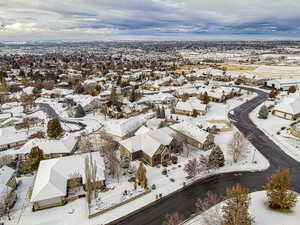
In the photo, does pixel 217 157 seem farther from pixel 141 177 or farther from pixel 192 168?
pixel 141 177

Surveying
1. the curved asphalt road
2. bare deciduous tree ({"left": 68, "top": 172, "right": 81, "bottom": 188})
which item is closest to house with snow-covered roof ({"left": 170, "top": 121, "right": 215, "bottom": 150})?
the curved asphalt road

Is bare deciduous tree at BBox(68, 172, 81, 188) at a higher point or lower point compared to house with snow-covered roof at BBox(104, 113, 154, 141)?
lower

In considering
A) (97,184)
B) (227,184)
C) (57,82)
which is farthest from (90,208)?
(57,82)

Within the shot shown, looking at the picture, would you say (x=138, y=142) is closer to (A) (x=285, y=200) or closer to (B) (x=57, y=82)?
(A) (x=285, y=200)

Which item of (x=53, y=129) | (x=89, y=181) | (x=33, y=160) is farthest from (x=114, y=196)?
(x=53, y=129)

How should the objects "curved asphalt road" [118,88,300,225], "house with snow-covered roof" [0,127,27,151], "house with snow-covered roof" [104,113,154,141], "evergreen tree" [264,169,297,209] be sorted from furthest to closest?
"house with snow-covered roof" [104,113,154,141] → "house with snow-covered roof" [0,127,27,151] → "curved asphalt road" [118,88,300,225] → "evergreen tree" [264,169,297,209]

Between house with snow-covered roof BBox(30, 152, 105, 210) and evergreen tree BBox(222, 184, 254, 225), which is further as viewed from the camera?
house with snow-covered roof BBox(30, 152, 105, 210)

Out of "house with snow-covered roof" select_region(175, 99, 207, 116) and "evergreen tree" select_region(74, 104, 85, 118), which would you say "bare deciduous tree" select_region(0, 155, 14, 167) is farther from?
"house with snow-covered roof" select_region(175, 99, 207, 116)
